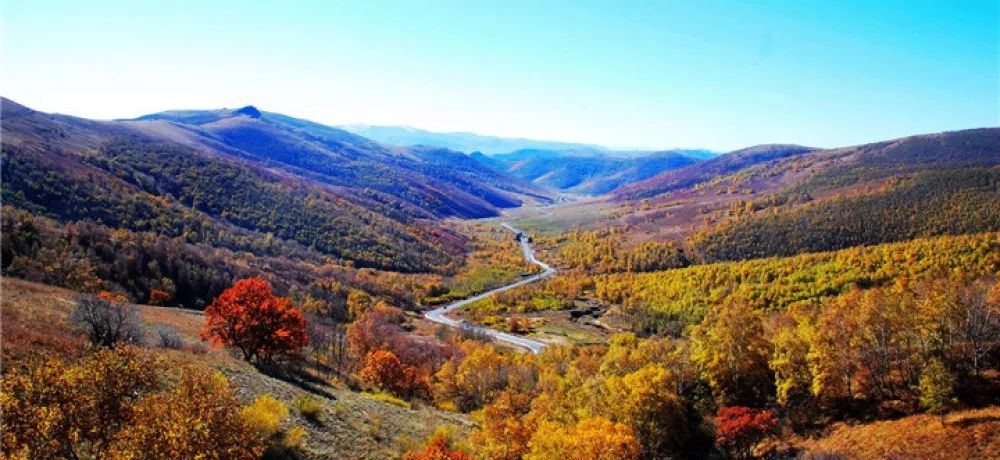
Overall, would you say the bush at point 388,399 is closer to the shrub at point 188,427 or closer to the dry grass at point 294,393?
the dry grass at point 294,393

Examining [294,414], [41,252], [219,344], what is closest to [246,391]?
[294,414]

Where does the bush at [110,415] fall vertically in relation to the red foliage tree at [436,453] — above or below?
above

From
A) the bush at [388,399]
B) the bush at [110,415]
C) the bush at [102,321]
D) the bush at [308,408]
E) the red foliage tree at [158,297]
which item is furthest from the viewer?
the red foliage tree at [158,297]

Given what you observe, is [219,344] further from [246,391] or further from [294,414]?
[294,414]

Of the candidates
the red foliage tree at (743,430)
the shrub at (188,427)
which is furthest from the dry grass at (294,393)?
the red foliage tree at (743,430)

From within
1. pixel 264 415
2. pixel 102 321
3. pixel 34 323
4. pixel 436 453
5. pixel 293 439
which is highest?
pixel 34 323

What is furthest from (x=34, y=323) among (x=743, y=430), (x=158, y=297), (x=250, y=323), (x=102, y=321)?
(x=743, y=430)

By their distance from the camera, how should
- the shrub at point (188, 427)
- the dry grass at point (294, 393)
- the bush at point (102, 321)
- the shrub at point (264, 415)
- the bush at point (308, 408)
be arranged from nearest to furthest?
the shrub at point (188, 427), the shrub at point (264, 415), the dry grass at point (294, 393), the bush at point (308, 408), the bush at point (102, 321)

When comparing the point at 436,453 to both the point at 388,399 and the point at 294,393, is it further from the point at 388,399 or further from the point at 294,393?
the point at 388,399
